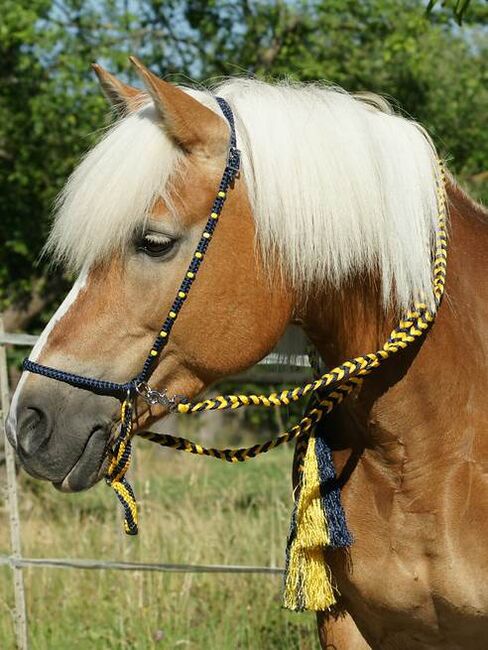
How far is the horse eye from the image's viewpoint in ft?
7.39

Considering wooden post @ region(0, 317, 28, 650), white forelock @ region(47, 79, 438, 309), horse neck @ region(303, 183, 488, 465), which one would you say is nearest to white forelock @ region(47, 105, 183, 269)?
white forelock @ region(47, 79, 438, 309)

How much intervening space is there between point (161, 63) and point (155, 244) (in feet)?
22.6

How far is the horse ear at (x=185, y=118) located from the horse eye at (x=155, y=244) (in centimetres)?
23

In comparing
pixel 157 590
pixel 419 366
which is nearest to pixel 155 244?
pixel 419 366

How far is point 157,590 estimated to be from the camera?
4.90m

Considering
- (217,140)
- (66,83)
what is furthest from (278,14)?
(217,140)

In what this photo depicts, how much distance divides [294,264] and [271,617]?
275 centimetres

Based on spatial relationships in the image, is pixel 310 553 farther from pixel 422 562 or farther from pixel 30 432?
pixel 30 432

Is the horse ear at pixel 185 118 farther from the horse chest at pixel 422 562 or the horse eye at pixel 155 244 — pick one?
the horse chest at pixel 422 562

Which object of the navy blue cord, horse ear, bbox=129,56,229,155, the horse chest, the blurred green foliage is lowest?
the horse chest

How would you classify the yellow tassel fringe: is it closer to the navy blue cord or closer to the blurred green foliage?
the navy blue cord

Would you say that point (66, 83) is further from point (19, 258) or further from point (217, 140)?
point (217, 140)

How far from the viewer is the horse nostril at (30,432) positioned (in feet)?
7.26

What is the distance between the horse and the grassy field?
76.6 inches
